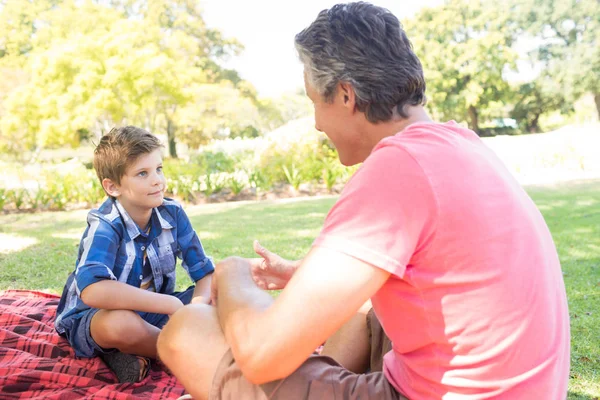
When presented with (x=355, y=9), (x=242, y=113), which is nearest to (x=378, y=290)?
(x=355, y=9)

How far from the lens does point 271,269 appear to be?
74.0 inches

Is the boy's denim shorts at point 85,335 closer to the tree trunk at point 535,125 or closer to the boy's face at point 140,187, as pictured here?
the boy's face at point 140,187

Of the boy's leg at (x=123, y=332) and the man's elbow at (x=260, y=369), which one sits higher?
the man's elbow at (x=260, y=369)

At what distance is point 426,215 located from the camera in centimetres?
123

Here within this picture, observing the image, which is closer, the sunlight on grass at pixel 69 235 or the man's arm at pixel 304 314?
the man's arm at pixel 304 314

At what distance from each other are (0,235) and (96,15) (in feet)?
54.3

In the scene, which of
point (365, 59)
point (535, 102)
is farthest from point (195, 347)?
point (535, 102)

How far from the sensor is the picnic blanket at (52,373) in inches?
92.4

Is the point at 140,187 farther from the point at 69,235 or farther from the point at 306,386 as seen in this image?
the point at 69,235

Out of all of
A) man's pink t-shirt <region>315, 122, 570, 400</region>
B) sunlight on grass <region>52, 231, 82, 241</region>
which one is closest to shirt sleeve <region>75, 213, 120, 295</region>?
man's pink t-shirt <region>315, 122, 570, 400</region>

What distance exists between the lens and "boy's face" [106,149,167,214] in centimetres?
280

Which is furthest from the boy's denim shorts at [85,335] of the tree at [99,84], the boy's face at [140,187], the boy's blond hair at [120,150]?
the tree at [99,84]

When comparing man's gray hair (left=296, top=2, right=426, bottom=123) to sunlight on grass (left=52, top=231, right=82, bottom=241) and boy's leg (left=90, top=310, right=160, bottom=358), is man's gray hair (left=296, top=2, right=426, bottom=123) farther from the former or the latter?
sunlight on grass (left=52, top=231, right=82, bottom=241)

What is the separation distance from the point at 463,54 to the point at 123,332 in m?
34.1
